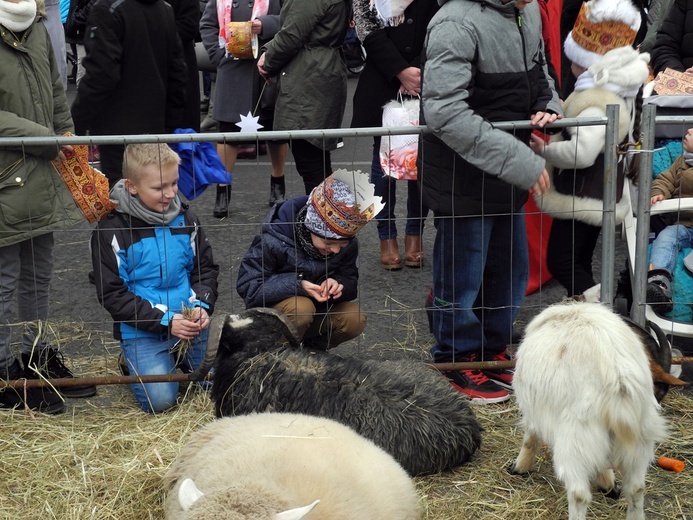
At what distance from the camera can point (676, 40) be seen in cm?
645

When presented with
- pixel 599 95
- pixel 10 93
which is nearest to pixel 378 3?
pixel 599 95

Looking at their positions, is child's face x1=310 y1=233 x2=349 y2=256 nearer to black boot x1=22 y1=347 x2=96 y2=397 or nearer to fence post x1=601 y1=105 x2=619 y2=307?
fence post x1=601 y1=105 x2=619 y2=307

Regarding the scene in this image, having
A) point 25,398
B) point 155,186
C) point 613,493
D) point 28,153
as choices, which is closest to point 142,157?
point 155,186

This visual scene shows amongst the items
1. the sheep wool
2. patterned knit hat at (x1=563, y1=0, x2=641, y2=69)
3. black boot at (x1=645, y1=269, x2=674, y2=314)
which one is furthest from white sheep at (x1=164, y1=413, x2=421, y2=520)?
patterned knit hat at (x1=563, y1=0, x2=641, y2=69)

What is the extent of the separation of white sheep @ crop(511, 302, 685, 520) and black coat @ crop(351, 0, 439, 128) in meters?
3.22

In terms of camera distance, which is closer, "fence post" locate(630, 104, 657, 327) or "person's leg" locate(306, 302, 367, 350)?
"fence post" locate(630, 104, 657, 327)

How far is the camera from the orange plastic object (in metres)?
3.96

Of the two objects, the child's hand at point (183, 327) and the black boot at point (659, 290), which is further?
the black boot at point (659, 290)

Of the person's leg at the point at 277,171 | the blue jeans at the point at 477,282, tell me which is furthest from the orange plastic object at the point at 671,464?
the person's leg at the point at 277,171

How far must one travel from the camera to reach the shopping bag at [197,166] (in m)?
5.01

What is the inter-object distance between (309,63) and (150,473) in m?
3.69

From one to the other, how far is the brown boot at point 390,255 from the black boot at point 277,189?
172cm

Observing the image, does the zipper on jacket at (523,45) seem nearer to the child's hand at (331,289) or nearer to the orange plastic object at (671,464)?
the child's hand at (331,289)

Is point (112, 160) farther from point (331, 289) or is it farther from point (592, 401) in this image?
point (592, 401)
